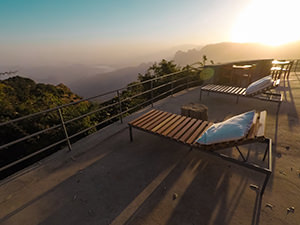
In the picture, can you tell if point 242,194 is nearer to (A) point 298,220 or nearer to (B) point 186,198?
(A) point 298,220

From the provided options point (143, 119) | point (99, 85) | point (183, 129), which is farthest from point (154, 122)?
point (99, 85)

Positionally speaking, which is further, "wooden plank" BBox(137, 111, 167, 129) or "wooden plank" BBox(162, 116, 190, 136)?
"wooden plank" BBox(137, 111, 167, 129)

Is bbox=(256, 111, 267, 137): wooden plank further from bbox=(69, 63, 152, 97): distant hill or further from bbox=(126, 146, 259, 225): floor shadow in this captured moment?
bbox=(69, 63, 152, 97): distant hill

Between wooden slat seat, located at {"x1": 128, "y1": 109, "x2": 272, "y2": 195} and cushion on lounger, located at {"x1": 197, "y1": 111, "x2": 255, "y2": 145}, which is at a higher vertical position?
cushion on lounger, located at {"x1": 197, "y1": 111, "x2": 255, "y2": 145}

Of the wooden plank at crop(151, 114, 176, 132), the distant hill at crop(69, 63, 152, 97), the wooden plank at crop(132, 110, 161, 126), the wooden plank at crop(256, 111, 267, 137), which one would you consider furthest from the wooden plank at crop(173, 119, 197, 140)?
the distant hill at crop(69, 63, 152, 97)

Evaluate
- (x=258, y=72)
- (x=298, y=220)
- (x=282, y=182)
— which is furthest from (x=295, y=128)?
(x=258, y=72)

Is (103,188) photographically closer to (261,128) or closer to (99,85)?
(261,128)

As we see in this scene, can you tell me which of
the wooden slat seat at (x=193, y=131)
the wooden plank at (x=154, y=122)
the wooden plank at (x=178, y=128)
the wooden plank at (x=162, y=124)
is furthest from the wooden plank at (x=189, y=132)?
the wooden plank at (x=154, y=122)
